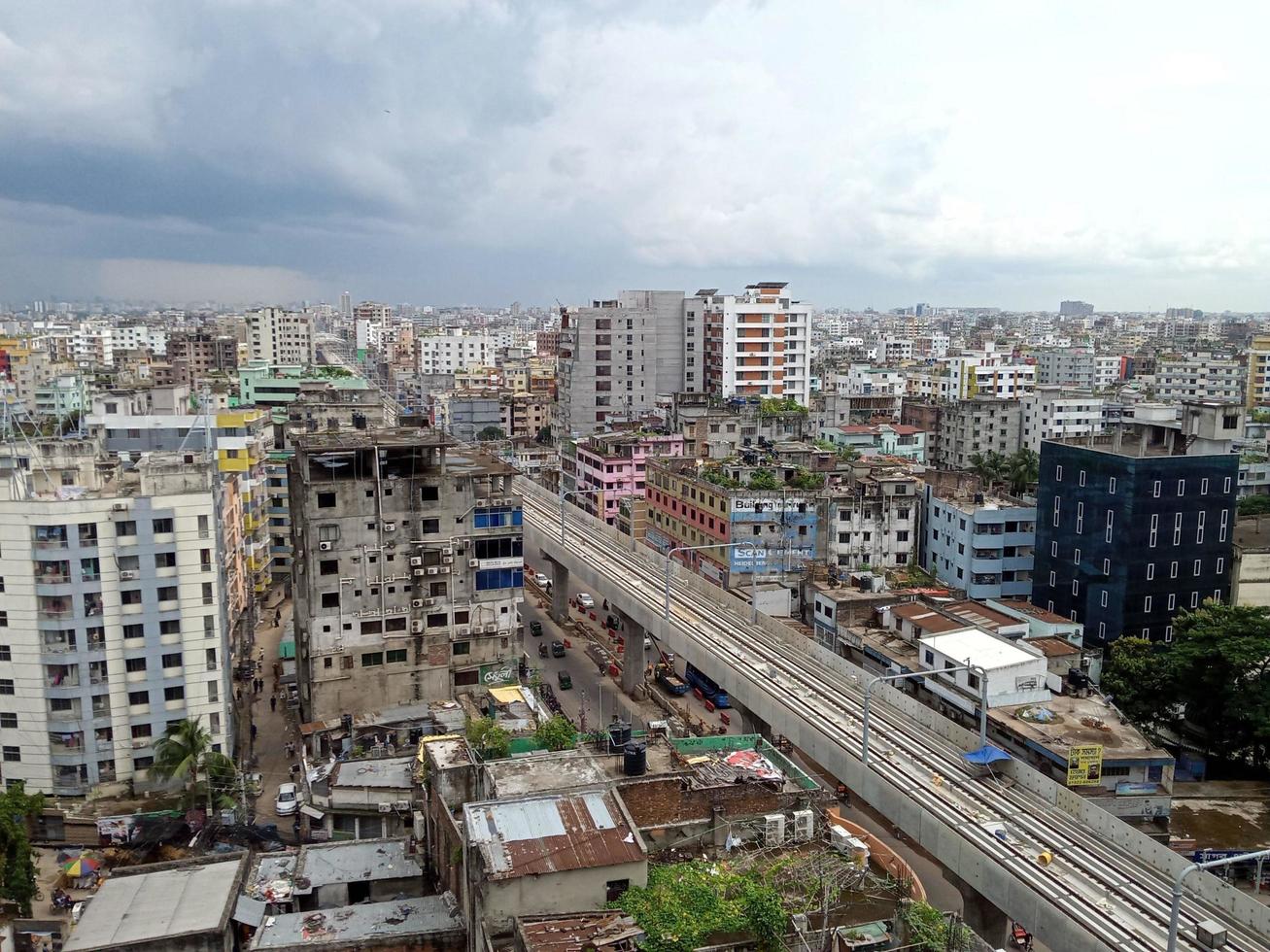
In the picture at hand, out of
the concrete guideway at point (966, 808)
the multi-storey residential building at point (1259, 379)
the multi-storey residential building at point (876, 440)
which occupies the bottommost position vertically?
the concrete guideway at point (966, 808)

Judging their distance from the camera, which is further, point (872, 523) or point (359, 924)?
point (872, 523)

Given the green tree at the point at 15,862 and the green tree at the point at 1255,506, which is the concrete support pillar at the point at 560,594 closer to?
the green tree at the point at 15,862

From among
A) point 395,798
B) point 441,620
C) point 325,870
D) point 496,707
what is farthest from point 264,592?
point 325,870

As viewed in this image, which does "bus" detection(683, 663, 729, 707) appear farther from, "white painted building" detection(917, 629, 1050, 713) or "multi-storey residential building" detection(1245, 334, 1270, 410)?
"multi-storey residential building" detection(1245, 334, 1270, 410)

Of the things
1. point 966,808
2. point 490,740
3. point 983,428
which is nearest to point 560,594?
point 490,740

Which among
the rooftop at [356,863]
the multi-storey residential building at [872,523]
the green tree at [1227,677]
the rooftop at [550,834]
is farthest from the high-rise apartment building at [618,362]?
the rooftop at [550,834]

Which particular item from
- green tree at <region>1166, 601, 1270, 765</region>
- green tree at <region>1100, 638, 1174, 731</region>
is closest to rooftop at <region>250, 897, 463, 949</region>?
green tree at <region>1100, 638, 1174, 731</region>

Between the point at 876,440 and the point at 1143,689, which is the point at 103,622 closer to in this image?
the point at 1143,689
